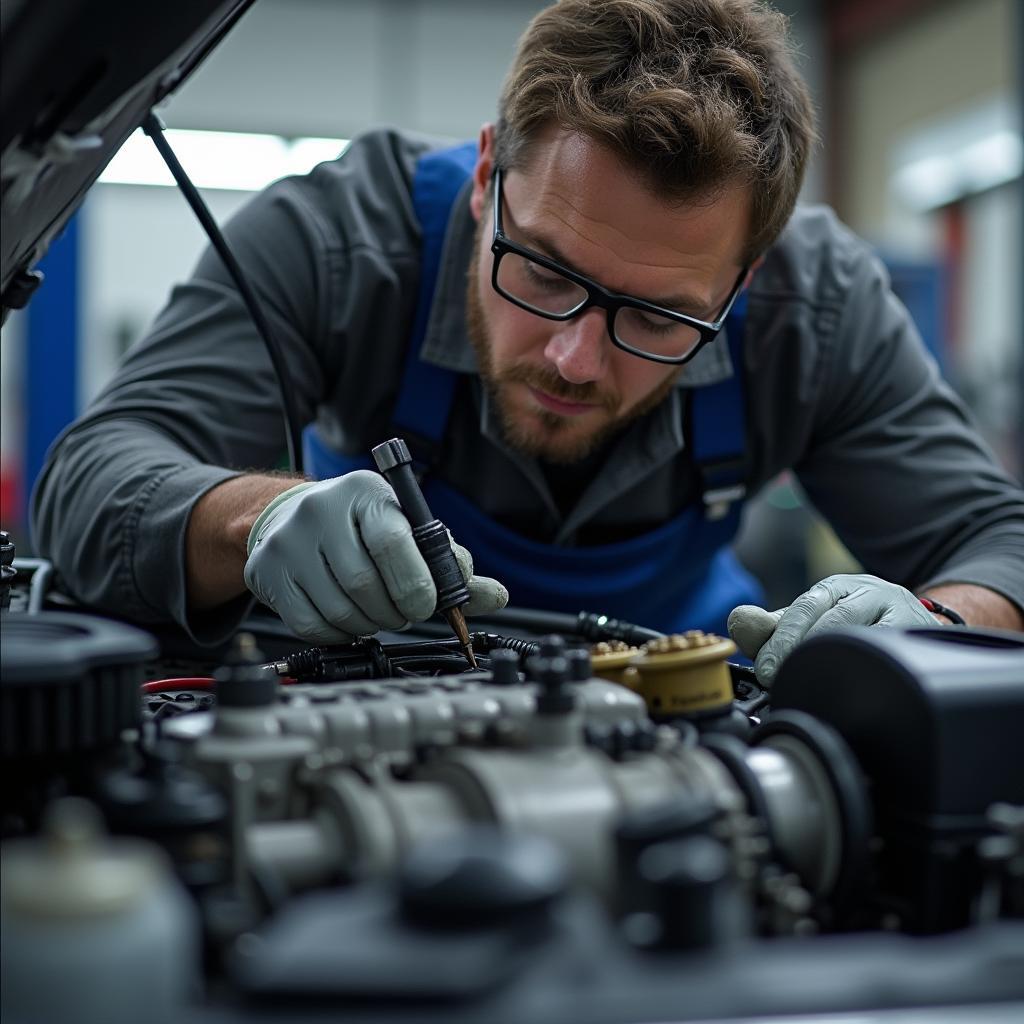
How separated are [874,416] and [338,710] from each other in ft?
4.19

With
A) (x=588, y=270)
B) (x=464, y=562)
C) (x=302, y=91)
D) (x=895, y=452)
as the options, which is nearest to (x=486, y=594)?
(x=464, y=562)

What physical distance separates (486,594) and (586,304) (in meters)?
0.34

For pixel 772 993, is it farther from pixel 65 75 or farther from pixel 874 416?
pixel 874 416

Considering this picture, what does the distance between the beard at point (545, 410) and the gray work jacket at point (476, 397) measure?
0.06 m

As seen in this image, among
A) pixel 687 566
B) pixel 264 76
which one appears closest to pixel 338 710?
pixel 687 566

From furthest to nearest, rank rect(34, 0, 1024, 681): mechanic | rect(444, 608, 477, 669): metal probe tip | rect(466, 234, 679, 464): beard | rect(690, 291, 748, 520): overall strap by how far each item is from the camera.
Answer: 1. rect(690, 291, 748, 520): overall strap
2. rect(466, 234, 679, 464): beard
3. rect(34, 0, 1024, 681): mechanic
4. rect(444, 608, 477, 669): metal probe tip

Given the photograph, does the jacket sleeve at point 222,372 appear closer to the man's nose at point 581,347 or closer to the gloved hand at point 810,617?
the man's nose at point 581,347

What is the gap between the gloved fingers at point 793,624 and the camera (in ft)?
3.24

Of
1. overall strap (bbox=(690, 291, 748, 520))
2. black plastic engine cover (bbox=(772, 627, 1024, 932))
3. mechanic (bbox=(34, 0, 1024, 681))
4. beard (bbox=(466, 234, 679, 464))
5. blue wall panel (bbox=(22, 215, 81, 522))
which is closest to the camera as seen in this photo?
black plastic engine cover (bbox=(772, 627, 1024, 932))

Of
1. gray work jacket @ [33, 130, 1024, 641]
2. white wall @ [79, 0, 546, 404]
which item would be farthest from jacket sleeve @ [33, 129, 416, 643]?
white wall @ [79, 0, 546, 404]

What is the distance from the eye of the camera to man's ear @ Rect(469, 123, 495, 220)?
1455mm

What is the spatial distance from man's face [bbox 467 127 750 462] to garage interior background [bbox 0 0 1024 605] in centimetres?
434

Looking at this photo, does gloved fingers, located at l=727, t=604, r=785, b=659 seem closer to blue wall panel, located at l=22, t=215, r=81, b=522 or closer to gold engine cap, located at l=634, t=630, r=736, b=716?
gold engine cap, located at l=634, t=630, r=736, b=716

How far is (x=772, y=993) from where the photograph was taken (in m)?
0.39
